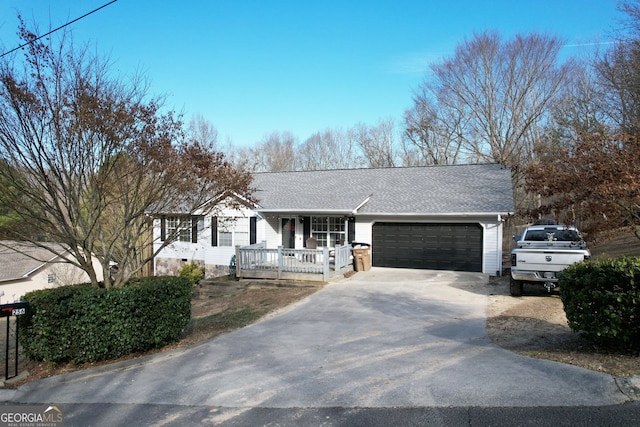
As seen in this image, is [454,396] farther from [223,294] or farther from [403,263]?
[403,263]

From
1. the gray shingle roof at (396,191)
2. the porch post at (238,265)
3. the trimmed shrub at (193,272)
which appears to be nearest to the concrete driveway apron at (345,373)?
the porch post at (238,265)

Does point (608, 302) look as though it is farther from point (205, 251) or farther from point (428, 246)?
point (205, 251)

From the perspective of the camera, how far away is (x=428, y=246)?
17078 mm

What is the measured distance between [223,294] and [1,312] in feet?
30.4

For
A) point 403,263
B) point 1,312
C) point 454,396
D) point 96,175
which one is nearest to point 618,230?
point 454,396

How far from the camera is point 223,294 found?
50.1 feet

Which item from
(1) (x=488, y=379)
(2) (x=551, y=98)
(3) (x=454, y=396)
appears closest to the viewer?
(3) (x=454, y=396)

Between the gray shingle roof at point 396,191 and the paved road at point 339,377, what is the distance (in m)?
7.93

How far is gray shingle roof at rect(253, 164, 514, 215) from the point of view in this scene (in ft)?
55.7

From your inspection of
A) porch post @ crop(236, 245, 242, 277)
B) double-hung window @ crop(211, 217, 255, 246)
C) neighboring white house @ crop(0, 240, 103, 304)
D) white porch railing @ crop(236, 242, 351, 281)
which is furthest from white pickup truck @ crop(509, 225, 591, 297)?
neighboring white house @ crop(0, 240, 103, 304)

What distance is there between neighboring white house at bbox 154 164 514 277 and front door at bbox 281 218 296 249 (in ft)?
0.15

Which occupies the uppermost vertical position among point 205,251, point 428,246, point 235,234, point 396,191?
point 396,191

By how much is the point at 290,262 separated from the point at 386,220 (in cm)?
459

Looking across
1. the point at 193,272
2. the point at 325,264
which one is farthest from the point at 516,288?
the point at 193,272
